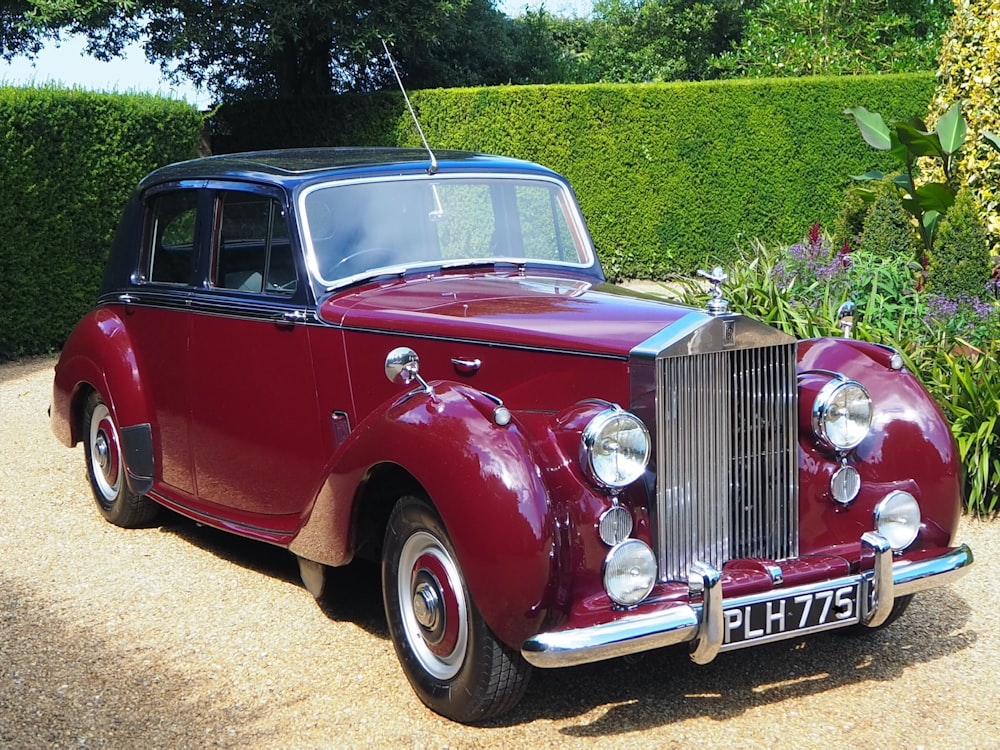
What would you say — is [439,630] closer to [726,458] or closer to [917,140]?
[726,458]

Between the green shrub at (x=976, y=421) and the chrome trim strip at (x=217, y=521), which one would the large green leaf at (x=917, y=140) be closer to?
the green shrub at (x=976, y=421)

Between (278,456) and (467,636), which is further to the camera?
(278,456)

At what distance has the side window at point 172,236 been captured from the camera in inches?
196

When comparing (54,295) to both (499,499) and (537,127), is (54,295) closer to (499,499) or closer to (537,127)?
(537,127)

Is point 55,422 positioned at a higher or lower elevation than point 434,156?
lower

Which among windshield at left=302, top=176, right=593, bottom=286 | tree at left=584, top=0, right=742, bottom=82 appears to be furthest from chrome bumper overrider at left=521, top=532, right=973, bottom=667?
tree at left=584, top=0, right=742, bottom=82

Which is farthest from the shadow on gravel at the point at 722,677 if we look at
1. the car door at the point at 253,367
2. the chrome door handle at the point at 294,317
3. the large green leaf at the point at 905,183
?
the large green leaf at the point at 905,183

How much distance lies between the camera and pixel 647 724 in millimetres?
3398

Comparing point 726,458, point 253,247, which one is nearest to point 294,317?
point 253,247

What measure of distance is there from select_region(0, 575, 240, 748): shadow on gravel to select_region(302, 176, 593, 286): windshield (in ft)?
5.15

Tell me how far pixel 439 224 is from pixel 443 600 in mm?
1716

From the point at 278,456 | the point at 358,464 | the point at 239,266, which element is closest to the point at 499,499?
the point at 358,464

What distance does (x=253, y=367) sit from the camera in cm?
446

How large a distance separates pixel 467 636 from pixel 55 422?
338 cm
